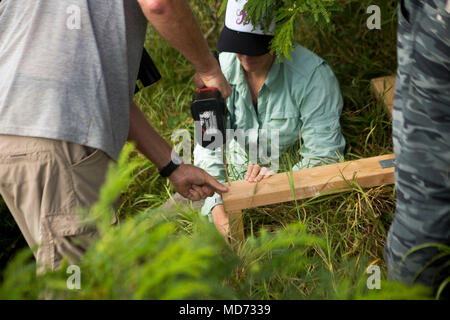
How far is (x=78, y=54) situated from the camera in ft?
5.21

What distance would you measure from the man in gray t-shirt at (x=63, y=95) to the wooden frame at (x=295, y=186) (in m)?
0.71

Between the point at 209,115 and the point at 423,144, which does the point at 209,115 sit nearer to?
the point at 209,115

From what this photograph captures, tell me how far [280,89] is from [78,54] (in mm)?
1509

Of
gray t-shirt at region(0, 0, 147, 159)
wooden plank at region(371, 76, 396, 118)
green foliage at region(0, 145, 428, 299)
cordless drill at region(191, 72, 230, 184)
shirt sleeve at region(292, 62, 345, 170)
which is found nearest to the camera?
green foliage at region(0, 145, 428, 299)

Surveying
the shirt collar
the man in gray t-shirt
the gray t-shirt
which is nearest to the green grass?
the shirt collar

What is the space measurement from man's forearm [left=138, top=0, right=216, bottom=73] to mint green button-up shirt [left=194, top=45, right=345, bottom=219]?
101cm

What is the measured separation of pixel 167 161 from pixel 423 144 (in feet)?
4.41

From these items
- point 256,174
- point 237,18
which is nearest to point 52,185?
point 256,174

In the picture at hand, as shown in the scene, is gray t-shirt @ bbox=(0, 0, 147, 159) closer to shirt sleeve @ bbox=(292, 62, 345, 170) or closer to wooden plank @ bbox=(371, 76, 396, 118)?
shirt sleeve @ bbox=(292, 62, 345, 170)

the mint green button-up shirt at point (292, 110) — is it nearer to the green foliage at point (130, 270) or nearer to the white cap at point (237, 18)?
the white cap at point (237, 18)

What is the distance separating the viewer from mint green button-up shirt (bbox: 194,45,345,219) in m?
2.66
